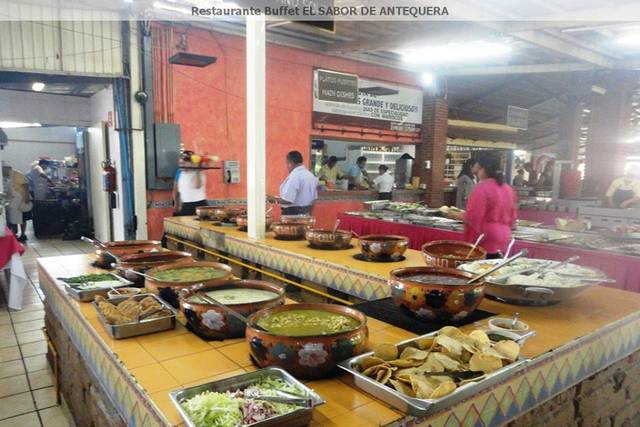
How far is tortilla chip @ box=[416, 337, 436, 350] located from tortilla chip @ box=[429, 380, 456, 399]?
233mm

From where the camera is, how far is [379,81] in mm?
8625

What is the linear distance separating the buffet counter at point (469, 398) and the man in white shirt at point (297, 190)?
299 cm

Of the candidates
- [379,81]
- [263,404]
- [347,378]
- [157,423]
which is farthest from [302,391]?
[379,81]

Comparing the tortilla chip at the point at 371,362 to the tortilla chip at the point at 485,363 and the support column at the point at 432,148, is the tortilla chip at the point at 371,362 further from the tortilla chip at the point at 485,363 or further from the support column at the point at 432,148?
the support column at the point at 432,148

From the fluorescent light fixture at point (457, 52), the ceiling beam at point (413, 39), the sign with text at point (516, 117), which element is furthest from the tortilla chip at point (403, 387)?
the sign with text at point (516, 117)

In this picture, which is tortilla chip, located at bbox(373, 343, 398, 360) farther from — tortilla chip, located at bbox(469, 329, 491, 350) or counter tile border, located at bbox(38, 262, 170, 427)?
counter tile border, located at bbox(38, 262, 170, 427)

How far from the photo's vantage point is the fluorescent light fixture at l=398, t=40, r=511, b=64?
22.9 ft

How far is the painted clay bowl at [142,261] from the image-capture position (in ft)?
7.18

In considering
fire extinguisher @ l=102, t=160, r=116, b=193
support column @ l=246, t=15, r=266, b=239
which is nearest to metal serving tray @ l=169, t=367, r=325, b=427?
support column @ l=246, t=15, r=266, b=239

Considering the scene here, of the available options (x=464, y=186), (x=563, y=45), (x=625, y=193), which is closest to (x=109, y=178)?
(x=464, y=186)

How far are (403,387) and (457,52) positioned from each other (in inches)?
291

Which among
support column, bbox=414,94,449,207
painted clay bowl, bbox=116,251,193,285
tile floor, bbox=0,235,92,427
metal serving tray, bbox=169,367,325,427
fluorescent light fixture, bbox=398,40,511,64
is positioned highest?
fluorescent light fixture, bbox=398,40,511,64

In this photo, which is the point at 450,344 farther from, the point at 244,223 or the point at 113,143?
the point at 113,143

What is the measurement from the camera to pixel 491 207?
11.4 ft
